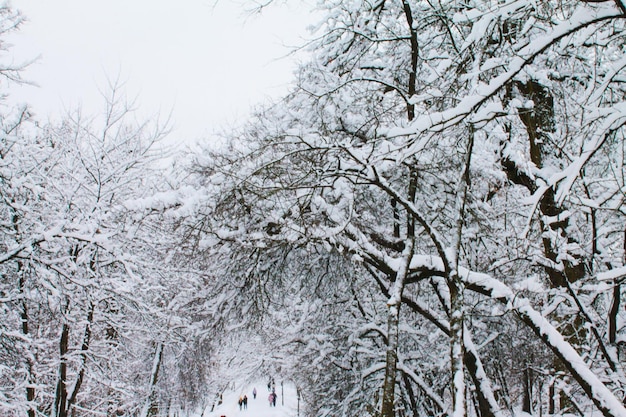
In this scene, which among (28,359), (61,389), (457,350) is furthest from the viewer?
(61,389)

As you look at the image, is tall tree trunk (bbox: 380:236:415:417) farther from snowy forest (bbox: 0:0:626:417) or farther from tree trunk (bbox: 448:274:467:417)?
tree trunk (bbox: 448:274:467:417)

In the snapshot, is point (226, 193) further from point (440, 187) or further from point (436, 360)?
point (436, 360)

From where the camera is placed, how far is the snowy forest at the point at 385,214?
3.43 metres

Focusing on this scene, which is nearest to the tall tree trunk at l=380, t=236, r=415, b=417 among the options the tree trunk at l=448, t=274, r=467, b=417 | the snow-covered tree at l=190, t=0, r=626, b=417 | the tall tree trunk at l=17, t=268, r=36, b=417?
the snow-covered tree at l=190, t=0, r=626, b=417

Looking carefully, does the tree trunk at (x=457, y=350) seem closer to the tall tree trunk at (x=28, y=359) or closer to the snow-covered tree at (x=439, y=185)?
the snow-covered tree at (x=439, y=185)

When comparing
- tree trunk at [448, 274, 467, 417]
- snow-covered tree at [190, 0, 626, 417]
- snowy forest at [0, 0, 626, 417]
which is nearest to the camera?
tree trunk at [448, 274, 467, 417]

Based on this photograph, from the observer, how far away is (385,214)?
251 inches

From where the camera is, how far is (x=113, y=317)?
8094 mm

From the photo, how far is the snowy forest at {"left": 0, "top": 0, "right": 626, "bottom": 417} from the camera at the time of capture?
135 inches

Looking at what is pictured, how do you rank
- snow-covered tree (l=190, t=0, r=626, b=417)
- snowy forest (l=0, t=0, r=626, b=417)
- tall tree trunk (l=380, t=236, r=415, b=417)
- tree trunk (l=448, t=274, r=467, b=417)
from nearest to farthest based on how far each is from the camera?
tree trunk (l=448, t=274, r=467, b=417)
tall tree trunk (l=380, t=236, r=415, b=417)
snowy forest (l=0, t=0, r=626, b=417)
snow-covered tree (l=190, t=0, r=626, b=417)

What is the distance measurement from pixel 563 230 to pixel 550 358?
336 centimetres

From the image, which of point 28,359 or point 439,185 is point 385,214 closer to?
point 439,185

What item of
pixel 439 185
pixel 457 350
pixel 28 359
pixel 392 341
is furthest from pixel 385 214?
pixel 28 359

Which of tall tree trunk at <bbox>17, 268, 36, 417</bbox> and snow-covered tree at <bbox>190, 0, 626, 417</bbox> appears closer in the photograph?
snow-covered tree at <bbox>190, 0, 626, 417</bbox>
